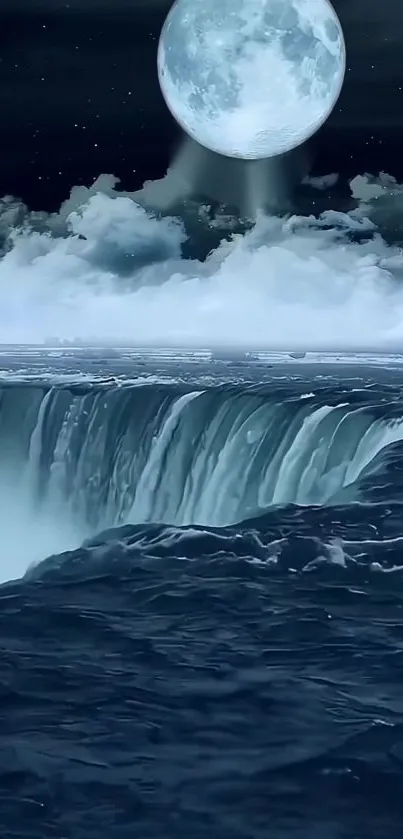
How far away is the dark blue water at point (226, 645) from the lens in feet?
6.34

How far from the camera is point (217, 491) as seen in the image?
4336 mm

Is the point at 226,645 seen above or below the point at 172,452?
below

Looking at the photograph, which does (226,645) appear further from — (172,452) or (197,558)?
(172,452)

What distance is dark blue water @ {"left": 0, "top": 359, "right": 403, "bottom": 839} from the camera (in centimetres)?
193

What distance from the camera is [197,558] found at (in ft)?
10.3

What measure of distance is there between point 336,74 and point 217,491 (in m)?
1.82

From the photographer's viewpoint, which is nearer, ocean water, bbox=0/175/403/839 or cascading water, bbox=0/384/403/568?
ocean water, bbox=0/175/403/839

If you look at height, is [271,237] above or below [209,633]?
above

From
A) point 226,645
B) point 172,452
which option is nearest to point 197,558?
point 226,645

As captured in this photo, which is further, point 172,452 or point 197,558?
point 172,452

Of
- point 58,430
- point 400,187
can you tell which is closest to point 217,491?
point 58,430

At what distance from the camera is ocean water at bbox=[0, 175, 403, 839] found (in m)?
1.98

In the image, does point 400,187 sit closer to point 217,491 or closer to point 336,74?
point 336,74

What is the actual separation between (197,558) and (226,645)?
0.64 meters
